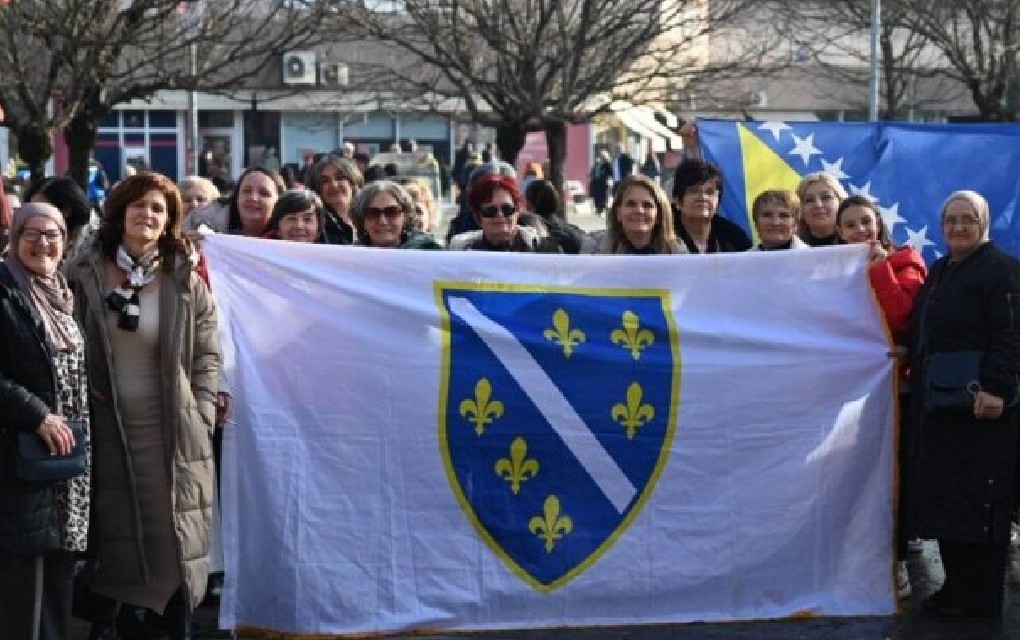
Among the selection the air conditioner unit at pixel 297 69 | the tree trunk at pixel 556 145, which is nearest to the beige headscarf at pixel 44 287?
the tree trunk at pixel 556 145

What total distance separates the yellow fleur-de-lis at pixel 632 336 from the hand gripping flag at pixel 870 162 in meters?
3.00

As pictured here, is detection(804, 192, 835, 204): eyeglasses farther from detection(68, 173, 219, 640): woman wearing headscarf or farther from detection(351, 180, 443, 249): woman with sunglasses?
detection(68, 173, 219, 640): woman wearing headscarf

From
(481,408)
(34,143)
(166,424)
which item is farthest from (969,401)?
(34,143)

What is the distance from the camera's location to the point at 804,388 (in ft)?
23.0

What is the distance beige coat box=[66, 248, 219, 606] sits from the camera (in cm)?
605

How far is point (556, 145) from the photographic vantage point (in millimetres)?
18906

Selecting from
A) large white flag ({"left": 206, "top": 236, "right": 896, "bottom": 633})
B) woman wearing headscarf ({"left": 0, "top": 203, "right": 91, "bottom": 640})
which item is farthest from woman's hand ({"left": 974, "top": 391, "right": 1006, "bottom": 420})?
woman wearing headscarf ({"left": 0, "top": 203, "right": 91, "bottom": 640})

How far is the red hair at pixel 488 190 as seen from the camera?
7.55 metres

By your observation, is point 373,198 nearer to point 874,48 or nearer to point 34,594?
point 34,594

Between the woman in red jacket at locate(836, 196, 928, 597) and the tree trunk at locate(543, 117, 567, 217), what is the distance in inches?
406

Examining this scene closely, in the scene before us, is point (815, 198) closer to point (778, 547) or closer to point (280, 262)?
point (778, 547)

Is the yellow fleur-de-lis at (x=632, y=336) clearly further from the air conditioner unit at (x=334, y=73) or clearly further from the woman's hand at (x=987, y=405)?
the air conditioner unit at (x=334, y=73)

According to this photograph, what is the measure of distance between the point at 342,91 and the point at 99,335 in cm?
1507

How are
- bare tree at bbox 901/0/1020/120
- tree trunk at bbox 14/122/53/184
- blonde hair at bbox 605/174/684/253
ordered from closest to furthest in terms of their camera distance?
blonde hair at bbox 605/174/684/253, tree trunk at bbox 14/122/53/184, bare tree at bbox 901/0/1020/120
